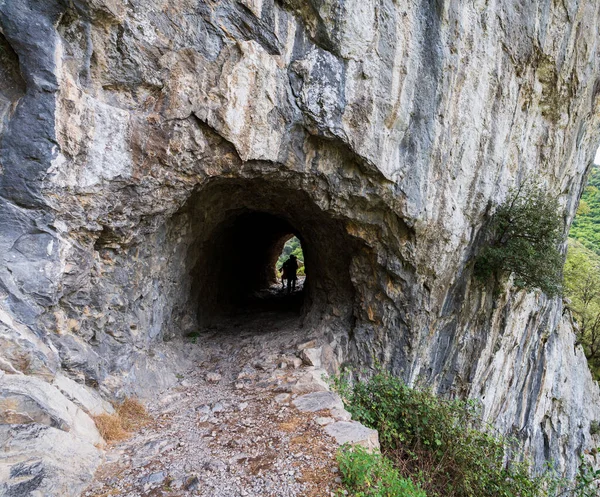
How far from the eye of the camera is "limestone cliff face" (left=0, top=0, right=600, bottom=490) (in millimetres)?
4254

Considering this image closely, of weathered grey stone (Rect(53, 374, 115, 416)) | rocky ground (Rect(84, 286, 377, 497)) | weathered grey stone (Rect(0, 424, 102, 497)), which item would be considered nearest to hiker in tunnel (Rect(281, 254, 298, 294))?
rocky ground (Rect(84, 286, 377, 497))

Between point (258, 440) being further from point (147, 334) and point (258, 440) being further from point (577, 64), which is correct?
point (577, 64)

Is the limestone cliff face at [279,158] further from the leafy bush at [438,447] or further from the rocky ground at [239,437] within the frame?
the leafy bush at [438,447]

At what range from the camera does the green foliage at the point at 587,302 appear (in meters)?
20.0

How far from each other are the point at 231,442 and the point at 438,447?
305 cm

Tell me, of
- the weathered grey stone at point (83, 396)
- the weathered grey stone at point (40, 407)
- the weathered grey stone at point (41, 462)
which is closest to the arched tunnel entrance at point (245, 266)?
the weathered grey stone at point (83, 396)

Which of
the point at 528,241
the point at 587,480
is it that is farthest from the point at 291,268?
the point at 587,480

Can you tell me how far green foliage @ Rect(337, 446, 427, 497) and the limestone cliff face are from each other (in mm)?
3691

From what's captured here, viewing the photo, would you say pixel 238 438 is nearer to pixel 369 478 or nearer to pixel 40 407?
pixel 369 478

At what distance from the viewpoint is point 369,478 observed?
11.3 feet

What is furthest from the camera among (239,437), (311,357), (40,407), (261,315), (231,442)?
(261,315)

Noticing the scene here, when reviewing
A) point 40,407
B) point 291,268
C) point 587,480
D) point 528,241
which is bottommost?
point 587,480

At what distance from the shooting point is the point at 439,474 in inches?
193

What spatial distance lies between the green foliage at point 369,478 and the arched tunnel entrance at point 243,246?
15.9 ft
